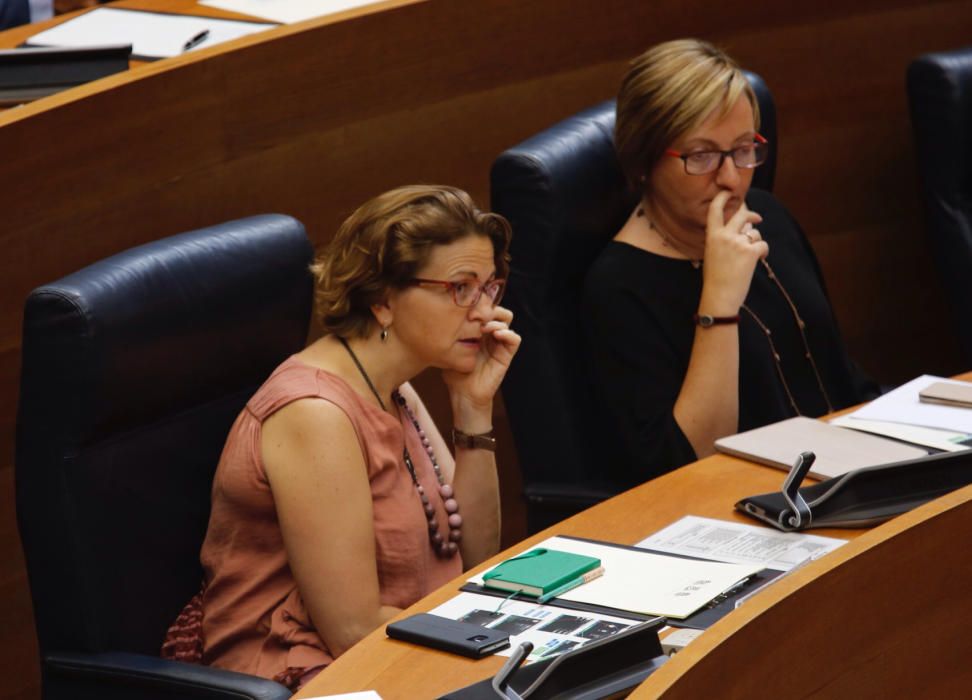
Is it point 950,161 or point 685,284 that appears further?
point 950,161

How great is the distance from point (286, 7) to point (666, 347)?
1116 millimetres

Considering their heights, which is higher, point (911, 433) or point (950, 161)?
point (950, 161)

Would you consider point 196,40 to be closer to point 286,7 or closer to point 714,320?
point 286,7

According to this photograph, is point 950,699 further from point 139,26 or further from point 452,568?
point 139,26

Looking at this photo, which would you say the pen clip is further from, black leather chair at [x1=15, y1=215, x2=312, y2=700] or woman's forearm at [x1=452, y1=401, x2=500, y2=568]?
woman's forearm at [x1=452, y1=401, x2=500, y2=568]

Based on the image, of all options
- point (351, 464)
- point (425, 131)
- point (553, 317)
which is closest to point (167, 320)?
point (351, 464)

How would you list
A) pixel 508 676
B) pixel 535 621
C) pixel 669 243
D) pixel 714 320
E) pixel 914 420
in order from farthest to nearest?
pixel 669 243 → pixel 714 320 → pixel 914 420 → pixel 535 621 → pixel 508 676

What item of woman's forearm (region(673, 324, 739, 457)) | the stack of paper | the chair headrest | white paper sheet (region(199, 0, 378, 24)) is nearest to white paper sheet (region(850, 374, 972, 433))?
the stack of paper

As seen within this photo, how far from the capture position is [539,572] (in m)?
1.88

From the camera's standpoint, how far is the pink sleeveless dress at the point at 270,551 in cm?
205

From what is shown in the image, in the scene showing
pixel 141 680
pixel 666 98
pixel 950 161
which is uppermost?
pixel 666 98

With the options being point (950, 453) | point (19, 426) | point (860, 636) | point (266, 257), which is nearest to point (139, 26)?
point (266, 257)

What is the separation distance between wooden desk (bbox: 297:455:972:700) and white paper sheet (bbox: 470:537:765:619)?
0.59 feet

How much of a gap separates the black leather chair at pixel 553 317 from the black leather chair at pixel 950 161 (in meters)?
0.97
